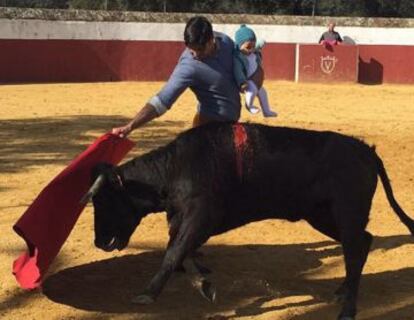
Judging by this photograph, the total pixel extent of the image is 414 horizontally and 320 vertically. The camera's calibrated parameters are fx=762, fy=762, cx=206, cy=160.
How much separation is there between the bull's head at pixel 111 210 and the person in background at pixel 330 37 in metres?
16.0

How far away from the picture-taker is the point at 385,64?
1959cm

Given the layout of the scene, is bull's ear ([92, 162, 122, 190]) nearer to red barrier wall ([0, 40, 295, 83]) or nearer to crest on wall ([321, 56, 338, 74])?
red barrier wall ([0, 40, 295, 83])

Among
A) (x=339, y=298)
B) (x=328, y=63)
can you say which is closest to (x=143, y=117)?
(x=339, y=298)

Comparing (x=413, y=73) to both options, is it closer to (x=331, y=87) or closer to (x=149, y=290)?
(x=331, y=87)

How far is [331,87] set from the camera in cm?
1777

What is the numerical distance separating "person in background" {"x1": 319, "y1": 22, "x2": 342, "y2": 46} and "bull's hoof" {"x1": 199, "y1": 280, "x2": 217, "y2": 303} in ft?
52.5

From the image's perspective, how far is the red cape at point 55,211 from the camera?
12.2 ft

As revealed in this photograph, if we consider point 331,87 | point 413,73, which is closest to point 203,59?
point 331,87

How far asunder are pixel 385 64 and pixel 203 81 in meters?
16.4

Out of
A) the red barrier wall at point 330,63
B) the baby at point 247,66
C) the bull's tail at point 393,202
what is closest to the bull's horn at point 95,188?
the baby at point 247,66

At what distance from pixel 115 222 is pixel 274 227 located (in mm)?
1827

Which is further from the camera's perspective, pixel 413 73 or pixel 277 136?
pixel 413 73

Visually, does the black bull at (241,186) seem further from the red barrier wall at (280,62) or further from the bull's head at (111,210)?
the red barrier wall at (280,62)

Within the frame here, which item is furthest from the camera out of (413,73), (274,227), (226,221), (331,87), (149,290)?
(413,73)
